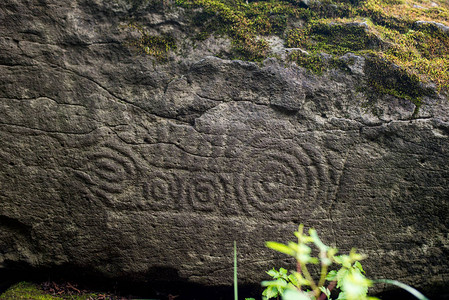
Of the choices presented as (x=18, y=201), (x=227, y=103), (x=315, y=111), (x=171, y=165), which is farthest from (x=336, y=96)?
(x=18, y=201)

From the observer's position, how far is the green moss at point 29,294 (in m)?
2.00

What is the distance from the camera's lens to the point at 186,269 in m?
2.10

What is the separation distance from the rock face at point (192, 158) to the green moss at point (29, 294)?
17cm

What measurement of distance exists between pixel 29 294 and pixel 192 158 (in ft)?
4.63

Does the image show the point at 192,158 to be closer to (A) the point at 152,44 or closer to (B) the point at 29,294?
(A) the point at 152,44

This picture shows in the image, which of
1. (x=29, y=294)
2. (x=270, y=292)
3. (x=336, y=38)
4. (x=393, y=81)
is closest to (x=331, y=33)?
(x=336, y=38)

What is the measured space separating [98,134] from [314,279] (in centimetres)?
180

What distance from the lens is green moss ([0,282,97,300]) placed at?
2.00 metres

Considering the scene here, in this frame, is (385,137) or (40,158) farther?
(385,137)

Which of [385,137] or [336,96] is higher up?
[336,96]

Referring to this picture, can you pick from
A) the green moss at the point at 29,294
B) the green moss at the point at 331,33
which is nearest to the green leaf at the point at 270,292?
the green moss at the point at 29,294

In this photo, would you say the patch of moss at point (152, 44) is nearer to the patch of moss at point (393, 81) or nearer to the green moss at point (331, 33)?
the green moss at point (331, 33)

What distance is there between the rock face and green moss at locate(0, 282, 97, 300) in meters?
0.17

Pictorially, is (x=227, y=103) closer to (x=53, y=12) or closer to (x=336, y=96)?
(x=336, y=96)
